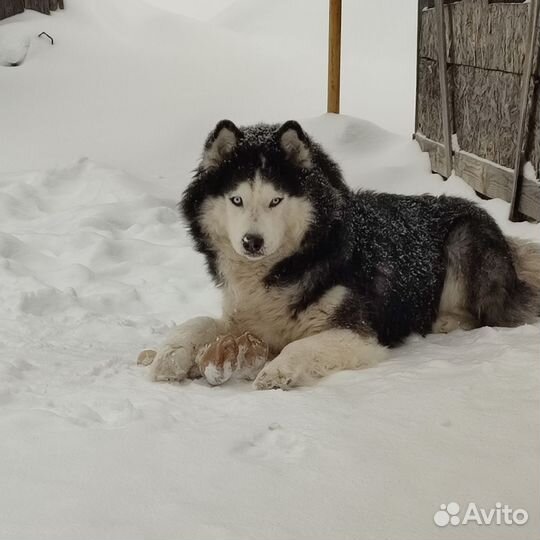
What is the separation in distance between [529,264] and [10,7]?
10.8 metres

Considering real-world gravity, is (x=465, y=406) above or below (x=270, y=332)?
above

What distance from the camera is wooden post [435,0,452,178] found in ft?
25.1

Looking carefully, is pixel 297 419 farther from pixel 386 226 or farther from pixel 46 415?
pixel 386 226

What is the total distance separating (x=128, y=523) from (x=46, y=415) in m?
0.85

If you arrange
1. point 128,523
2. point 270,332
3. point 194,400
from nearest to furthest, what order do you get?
point 128,523, point 194,400, point 270,332

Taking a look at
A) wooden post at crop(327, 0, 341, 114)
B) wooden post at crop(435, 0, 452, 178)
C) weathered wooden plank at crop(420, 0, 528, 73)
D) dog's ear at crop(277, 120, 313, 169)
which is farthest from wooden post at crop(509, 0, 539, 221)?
wooden post at crop(327, 0, 341, 114)

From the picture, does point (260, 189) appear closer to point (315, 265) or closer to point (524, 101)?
point (315, 265)

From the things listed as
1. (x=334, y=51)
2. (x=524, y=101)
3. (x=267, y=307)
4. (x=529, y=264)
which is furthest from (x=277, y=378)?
(x=334, y=51)

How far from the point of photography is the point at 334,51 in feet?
31.0

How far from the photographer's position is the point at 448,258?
4.14m

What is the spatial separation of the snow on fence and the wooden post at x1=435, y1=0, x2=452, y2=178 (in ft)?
0.03

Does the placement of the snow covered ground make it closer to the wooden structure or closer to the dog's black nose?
Result: the dog's black nose

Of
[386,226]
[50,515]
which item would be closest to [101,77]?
[386,226]

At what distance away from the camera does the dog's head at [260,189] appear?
11.2ft
